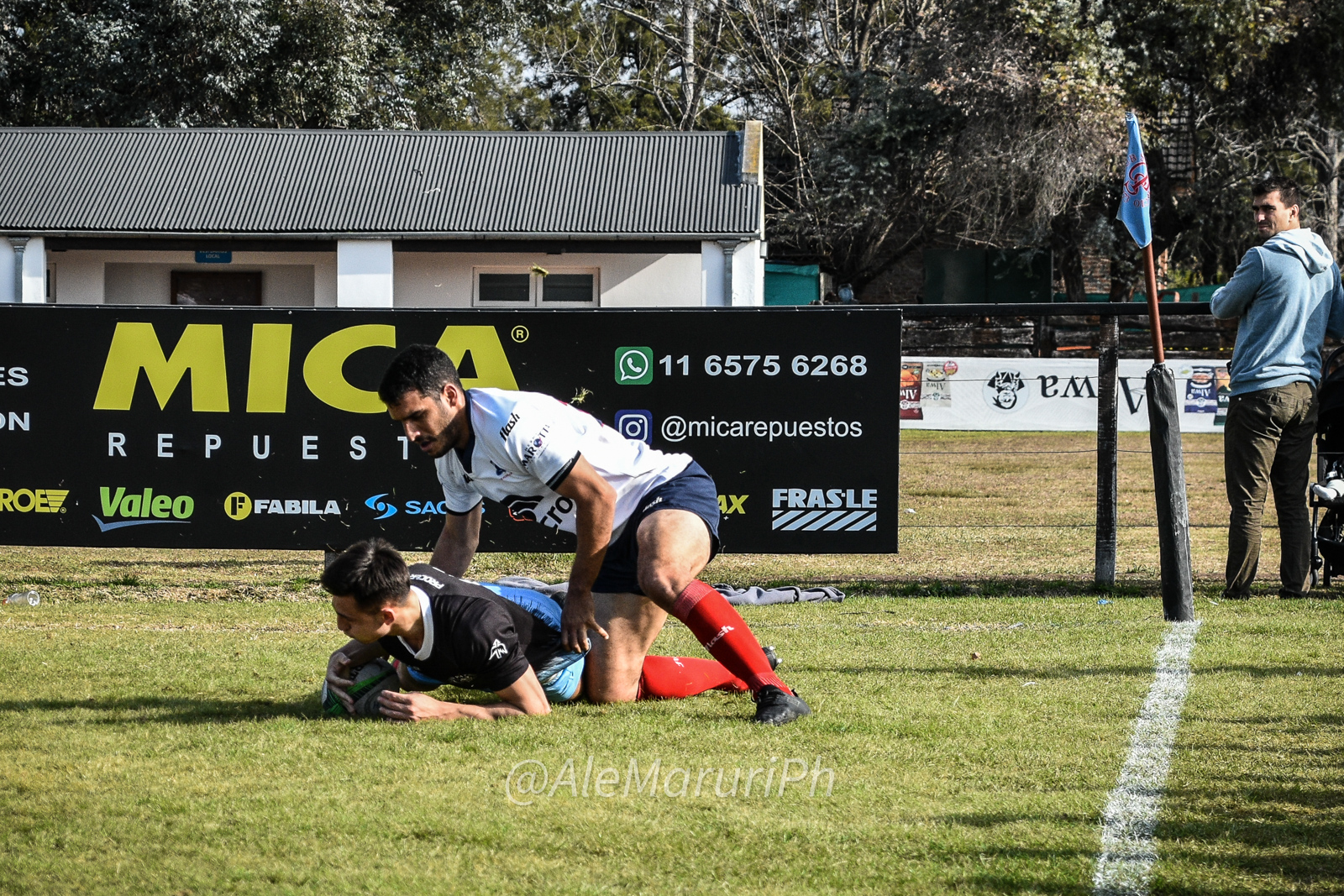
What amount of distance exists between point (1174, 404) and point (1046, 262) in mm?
28405

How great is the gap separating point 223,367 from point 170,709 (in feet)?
12.8

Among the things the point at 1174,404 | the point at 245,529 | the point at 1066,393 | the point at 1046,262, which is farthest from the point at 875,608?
the point at 1046,262

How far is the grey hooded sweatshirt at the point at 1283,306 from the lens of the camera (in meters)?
8.09

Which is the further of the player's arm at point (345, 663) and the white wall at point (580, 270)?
the white wall at point (580, 270)

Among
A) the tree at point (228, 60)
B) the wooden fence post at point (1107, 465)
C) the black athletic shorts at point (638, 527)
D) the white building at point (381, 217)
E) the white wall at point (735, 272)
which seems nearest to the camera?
the black athletic shorts at point (638, 527)

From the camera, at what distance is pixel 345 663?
541 cm

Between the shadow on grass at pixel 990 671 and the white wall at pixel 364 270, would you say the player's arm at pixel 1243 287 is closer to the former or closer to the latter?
the shadow on grass at pixel 990 671

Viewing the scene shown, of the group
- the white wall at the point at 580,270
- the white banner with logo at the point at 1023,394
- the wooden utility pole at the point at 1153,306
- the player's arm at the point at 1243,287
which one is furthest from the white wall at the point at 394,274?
the wooden utility pole at the point at 1153,306

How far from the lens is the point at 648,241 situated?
27484 millimetres

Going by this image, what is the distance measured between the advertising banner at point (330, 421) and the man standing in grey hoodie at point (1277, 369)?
2.04 m

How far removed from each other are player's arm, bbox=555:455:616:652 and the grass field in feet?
1.19

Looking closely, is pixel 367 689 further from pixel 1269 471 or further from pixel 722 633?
→ pixel 1269 471

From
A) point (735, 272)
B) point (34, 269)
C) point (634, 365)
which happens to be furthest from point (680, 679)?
point (34, 269)

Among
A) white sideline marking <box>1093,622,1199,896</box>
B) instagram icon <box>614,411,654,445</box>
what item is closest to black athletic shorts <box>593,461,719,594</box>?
white sideline marking <box>1093,622,1199,896</box>
